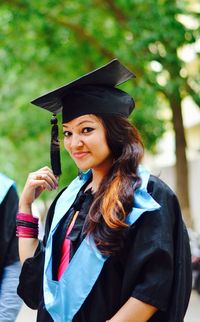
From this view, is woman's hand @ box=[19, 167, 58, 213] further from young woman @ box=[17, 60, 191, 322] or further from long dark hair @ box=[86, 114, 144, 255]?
long dark hair @ box=[86, 114, 144, 255]

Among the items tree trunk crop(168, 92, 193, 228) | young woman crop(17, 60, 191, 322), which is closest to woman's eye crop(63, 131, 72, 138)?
young woman crop(17, 60, 191, 322)

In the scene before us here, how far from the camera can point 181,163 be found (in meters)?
11.6

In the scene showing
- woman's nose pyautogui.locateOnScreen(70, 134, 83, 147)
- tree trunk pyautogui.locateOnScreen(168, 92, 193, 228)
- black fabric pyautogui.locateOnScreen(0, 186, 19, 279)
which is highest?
tree trunk pyautogui.locateOnScreen(168, 92, 193, 228)

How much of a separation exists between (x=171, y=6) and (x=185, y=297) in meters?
7.51

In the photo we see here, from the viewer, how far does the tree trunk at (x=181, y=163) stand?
11.3m

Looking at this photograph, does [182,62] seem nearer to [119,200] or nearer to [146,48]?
[146,48]

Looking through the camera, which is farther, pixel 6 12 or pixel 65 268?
pixel 6 12

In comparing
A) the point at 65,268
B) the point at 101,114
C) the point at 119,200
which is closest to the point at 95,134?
the point at 101,114

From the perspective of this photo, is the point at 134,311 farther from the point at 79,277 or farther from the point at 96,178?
the point at 96,178

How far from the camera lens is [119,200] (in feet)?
6.89

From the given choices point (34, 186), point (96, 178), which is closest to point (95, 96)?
point (96, 178)

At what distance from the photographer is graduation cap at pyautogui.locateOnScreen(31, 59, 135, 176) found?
7.57 ft

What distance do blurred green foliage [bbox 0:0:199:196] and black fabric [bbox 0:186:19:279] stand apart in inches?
256

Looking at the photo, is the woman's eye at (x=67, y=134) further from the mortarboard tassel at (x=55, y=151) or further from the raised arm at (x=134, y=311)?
the raised arm at (x=134, y=311)
